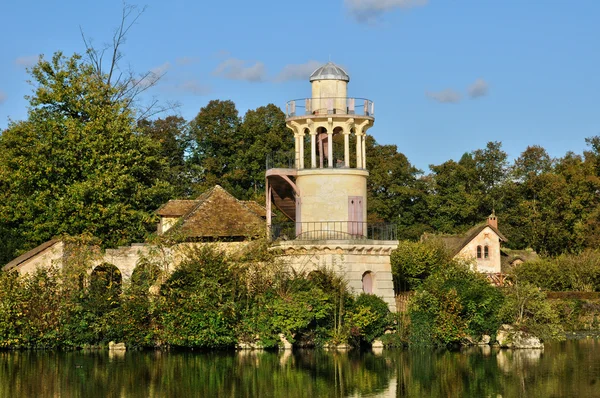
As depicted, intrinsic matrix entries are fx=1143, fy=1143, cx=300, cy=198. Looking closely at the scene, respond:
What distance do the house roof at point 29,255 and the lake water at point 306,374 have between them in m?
4.64

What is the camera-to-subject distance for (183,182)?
75.4 meters

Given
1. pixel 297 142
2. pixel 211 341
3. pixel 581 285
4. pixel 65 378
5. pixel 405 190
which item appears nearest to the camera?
pixel 65 378

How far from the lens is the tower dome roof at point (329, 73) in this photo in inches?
1727

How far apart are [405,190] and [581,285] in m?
20.1

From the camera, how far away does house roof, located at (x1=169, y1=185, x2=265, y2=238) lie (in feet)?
147

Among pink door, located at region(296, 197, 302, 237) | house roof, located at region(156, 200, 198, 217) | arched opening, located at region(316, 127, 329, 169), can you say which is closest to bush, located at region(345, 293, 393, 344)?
pink door, located at region(296, 197, 302, 237)

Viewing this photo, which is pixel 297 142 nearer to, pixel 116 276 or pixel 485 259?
pixel 116 276

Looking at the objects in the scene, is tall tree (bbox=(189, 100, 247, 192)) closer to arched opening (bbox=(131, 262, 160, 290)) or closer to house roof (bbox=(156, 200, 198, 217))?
house roof (bbox=(156, 200, 198, 217))

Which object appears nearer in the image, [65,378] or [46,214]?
[65,378]

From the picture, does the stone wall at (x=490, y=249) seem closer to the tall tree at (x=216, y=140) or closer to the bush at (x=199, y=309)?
the tall tree at (x=216, y=140)

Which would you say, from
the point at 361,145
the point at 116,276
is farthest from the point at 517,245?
the point at 116,276

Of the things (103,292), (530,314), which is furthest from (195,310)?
(530,314)

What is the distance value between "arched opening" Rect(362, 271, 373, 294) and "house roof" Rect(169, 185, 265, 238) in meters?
4.40

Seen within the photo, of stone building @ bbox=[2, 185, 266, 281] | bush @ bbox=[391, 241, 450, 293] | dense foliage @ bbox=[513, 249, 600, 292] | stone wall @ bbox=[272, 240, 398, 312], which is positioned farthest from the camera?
dense foliage @ bbox=[513, 249, 600, 292]
